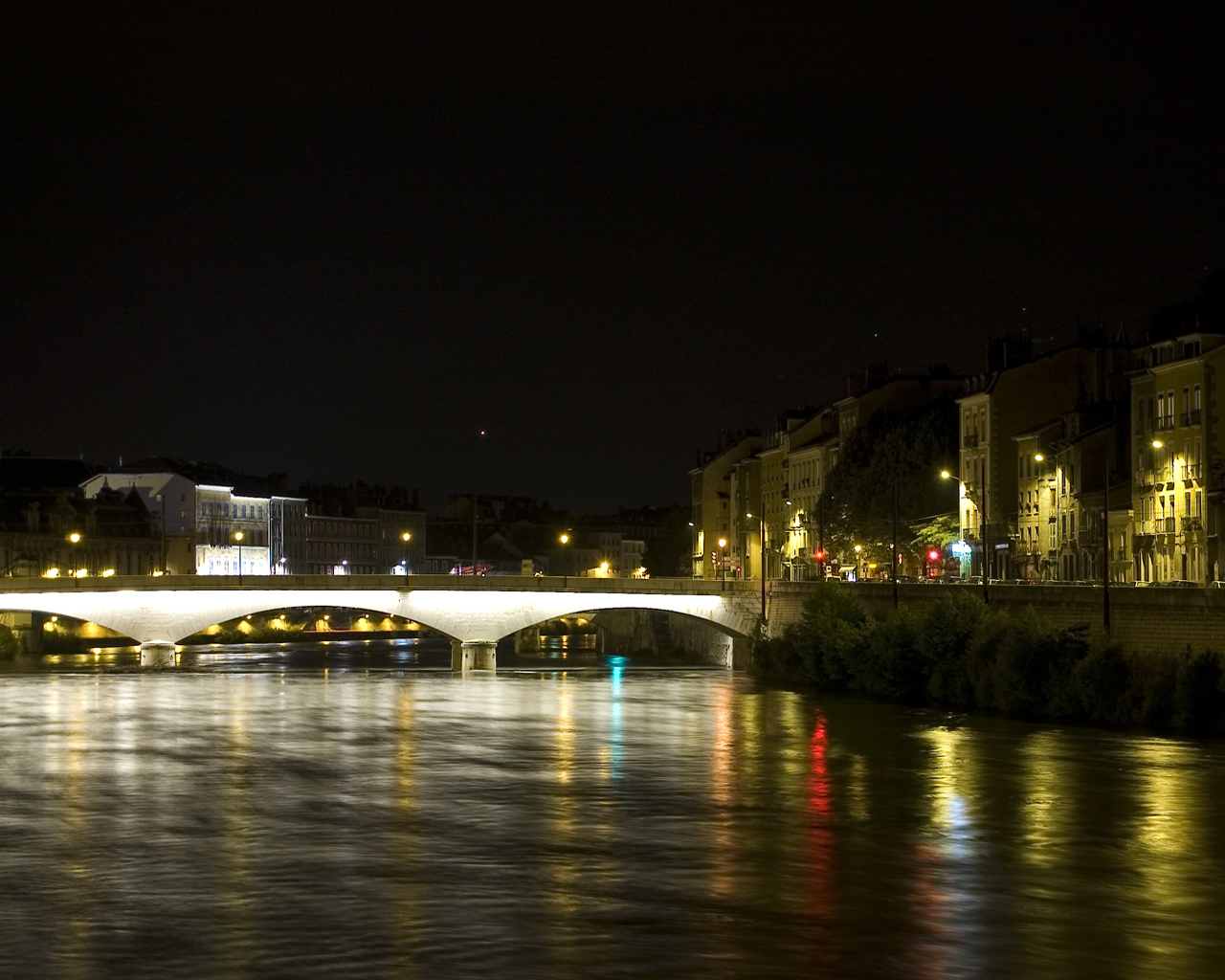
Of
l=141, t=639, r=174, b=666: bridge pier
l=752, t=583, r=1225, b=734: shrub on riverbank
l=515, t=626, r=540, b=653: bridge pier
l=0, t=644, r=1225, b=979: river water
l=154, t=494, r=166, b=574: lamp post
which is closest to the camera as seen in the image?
l=0, t=644, r=1225, b=979: river water

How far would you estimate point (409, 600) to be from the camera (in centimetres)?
8900

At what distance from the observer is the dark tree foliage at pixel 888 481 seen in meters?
95.2

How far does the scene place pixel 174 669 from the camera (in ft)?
281

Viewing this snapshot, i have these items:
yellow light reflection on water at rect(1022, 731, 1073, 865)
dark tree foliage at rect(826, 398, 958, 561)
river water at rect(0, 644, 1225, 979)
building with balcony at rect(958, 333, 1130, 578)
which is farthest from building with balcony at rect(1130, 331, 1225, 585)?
yellow light reflection on water at rect(1022, 731, 1073, 865)

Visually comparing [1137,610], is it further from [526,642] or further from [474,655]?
[526,642]

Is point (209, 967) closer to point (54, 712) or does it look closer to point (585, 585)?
point (54, 712)

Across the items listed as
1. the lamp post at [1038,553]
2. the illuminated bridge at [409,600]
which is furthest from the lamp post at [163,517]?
the lamp post at [1038,553]

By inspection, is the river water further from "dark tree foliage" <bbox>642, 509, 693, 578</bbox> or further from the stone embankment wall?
"dark tree foliage" <bbox>642, 509, 693, 578</bbox>

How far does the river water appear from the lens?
2792 centimetres

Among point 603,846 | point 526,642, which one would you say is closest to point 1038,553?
point 526,642

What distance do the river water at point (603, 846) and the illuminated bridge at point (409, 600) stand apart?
2361 cm

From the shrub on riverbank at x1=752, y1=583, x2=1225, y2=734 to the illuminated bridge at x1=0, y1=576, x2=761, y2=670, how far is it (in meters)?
12.1

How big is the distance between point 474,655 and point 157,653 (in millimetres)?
13534

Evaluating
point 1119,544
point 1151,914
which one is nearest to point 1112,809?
point 1151,914
